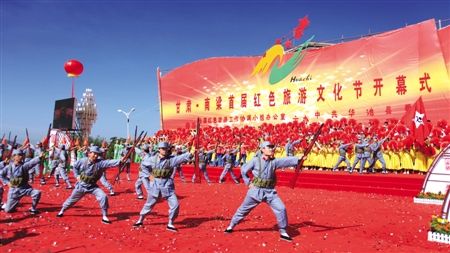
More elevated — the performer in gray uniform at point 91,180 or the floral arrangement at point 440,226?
the performer in gray uniform at point 91,180

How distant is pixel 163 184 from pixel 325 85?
15.1 metres

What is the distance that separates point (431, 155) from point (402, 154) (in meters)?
1.16

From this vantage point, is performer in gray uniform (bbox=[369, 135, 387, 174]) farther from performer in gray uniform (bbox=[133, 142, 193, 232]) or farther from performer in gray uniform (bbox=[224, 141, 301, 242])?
performer in gray uniform (bbox=[133, 142, 193, 232])

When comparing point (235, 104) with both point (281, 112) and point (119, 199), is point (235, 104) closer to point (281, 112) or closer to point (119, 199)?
point (281, 112)

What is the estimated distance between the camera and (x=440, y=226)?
19.4 feet

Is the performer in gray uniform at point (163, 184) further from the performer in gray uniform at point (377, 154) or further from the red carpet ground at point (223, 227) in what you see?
the performer in gray uniform at point (377, 154)

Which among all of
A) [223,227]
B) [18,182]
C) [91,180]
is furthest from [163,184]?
[18,182]

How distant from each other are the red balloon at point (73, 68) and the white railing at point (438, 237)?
23.7 m

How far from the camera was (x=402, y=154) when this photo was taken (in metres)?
13.5

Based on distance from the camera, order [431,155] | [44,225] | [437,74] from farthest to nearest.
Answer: [437,74]
[431,155]
[44,225]

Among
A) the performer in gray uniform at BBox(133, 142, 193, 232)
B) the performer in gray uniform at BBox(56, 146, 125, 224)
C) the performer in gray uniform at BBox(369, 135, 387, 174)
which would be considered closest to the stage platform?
the performer in gray uniform at BBox(369, 135, 387, 174)

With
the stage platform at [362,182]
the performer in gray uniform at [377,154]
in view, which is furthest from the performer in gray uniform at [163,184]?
the performer in gray uniform at [377,154]

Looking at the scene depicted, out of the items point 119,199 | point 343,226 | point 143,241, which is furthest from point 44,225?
point 343,226

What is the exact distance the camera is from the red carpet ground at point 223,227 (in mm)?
5488
